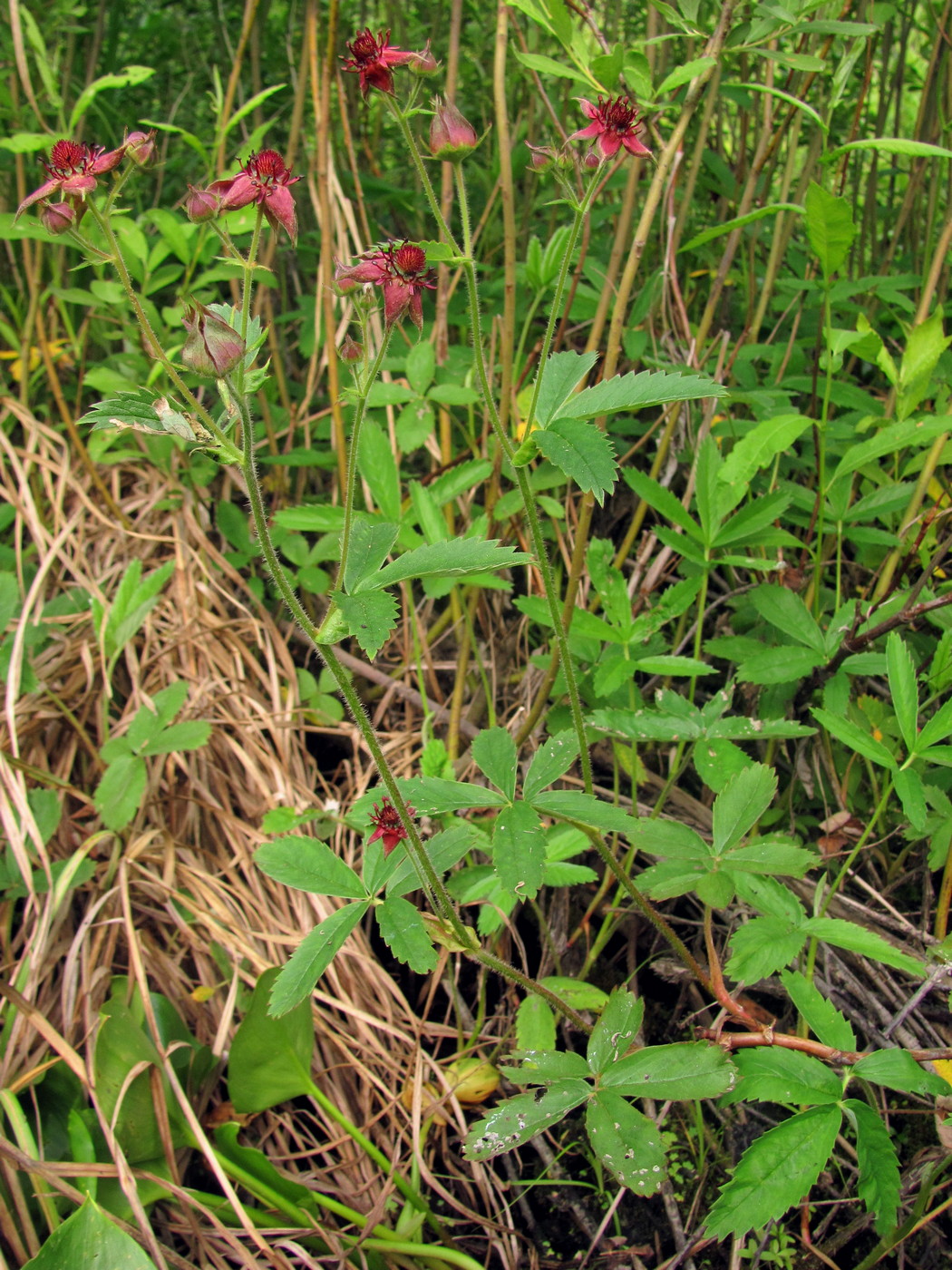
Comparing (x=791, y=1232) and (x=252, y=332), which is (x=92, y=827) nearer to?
(x=252, y=332)

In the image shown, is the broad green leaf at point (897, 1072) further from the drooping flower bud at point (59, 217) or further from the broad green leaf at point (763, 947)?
the drooping flower bud at point (59, 217)

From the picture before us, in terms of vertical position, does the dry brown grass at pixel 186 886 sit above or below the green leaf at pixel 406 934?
below

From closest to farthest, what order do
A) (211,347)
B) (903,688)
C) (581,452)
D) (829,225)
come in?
(211,347) → (581,452) → (903,688) → (829,225)

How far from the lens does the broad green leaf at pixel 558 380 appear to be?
1.02 meters

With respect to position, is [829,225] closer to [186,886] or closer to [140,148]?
[140,148]

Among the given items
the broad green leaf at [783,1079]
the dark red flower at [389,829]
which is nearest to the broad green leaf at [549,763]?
the dark red flower at [389,829]

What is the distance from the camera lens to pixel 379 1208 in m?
1.09

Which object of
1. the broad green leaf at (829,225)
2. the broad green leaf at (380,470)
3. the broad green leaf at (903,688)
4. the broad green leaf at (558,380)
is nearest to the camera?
the broad green leaf at (558,380)

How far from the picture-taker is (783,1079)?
37.5 inches

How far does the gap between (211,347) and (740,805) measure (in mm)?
765

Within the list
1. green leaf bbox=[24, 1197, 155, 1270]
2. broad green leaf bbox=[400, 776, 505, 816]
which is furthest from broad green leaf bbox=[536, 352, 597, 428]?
green leaf bbox=[24, 1197, 155, 1270]

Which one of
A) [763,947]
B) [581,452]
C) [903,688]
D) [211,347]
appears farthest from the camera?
[903,688]

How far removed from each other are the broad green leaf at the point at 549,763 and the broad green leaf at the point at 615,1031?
0.80 ft

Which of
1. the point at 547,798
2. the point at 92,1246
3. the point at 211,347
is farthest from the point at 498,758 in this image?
the point at 92,1246
